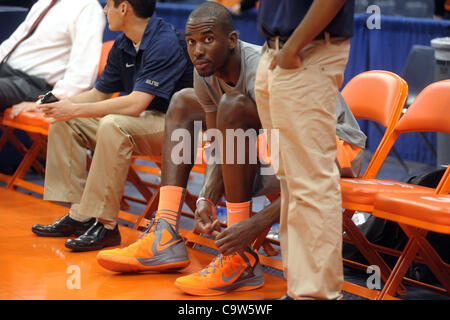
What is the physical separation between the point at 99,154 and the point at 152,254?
700 millimetres

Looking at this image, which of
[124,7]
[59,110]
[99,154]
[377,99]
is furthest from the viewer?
[124,7]

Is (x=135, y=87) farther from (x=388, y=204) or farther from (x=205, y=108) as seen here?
(x=388, y=204)

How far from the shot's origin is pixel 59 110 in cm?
372

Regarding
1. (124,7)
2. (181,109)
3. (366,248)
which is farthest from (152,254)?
(124,7)

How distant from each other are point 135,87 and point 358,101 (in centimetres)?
112

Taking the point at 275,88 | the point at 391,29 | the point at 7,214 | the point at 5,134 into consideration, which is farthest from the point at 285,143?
the point at 391,29

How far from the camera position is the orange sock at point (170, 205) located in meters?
3.22

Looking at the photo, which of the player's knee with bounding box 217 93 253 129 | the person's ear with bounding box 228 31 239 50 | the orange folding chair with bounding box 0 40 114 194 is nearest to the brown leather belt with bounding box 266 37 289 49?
the player's knee with bounding box 217 93 253 129

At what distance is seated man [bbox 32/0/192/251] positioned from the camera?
141 inches

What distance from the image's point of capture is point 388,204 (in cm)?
267

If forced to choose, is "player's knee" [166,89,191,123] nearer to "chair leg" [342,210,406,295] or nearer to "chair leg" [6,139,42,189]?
"chair leg" [342,210,406,295]

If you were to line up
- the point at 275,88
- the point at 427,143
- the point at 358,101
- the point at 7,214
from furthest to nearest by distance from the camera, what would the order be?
the point at 427,143 < the point at 7,214 < the point at 358,101 < the point at 275,88

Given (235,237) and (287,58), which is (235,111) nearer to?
(235,237)

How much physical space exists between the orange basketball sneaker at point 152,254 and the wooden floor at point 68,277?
0.05 meters
